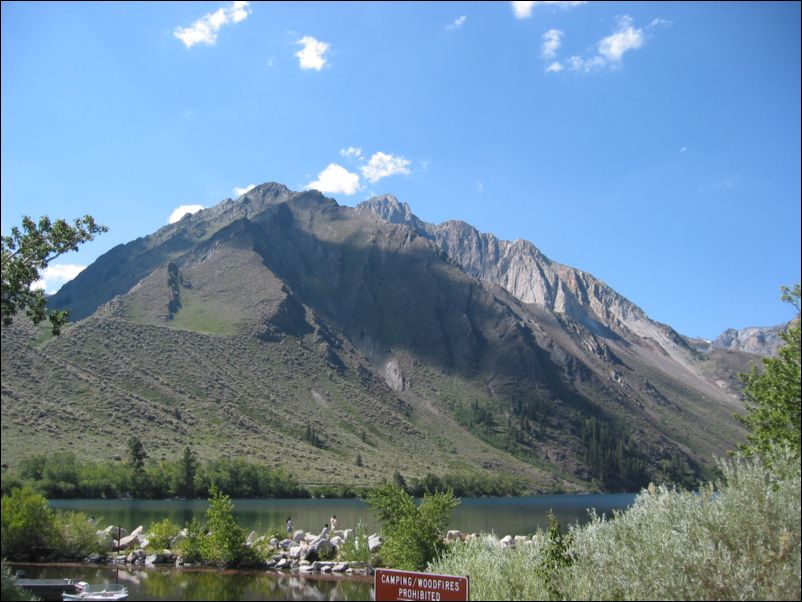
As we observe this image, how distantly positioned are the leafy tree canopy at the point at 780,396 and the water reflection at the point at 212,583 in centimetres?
2023

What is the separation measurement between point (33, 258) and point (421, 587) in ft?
61.7

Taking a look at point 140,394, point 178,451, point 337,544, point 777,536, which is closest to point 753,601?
point 777,536

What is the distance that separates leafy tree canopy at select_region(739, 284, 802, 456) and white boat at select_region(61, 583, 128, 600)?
87.9ft

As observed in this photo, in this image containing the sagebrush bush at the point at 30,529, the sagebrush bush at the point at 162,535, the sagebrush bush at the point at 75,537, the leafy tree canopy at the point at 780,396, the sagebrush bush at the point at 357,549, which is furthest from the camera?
the sagebrush bush at the point at 162,535

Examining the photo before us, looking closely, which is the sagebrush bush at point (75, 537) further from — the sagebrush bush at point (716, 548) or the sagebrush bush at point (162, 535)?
the sagebrush bush at point (716, 548)

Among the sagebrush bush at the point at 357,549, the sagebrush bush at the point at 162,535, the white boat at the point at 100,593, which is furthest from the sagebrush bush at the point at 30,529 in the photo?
the sagebrush bush at the point at 357,549

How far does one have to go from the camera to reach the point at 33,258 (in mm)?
24297

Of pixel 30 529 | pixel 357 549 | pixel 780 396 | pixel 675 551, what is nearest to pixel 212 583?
pixel 357 549

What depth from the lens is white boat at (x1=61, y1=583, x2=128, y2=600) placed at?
27.6 meters

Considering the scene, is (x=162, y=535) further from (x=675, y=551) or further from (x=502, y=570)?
(x=675, y=551)

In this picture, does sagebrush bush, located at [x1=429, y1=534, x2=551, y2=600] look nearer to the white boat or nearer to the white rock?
the white boat

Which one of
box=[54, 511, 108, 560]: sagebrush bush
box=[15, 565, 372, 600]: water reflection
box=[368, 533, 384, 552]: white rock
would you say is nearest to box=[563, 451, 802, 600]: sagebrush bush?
box=[15, 565, 372, 600]: water reflection

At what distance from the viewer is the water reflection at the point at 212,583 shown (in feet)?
106

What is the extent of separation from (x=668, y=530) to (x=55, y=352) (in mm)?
195568
